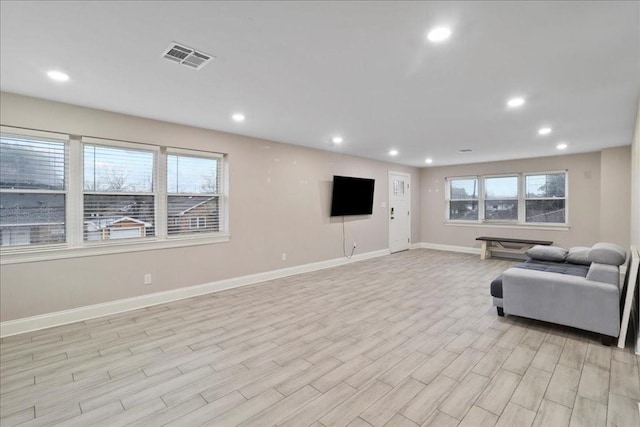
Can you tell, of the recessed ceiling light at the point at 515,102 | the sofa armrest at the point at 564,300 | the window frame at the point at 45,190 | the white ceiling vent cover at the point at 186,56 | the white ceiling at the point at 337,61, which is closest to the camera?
the white ceiling at the point at 337,61

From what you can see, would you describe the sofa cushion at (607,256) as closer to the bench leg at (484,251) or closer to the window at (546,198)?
the bench leg at (484,251)

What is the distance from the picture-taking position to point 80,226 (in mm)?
3430

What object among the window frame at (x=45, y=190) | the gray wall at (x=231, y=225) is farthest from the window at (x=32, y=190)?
the gray wall at (x=231, y=225)

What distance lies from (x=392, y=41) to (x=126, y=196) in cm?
356

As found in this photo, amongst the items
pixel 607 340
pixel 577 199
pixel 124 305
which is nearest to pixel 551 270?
pixel 607 340

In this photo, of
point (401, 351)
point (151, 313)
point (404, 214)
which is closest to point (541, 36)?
point (401, 351)

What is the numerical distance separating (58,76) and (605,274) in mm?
5392

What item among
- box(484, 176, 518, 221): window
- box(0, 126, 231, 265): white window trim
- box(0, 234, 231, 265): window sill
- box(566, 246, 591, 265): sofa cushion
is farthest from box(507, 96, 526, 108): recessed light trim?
box(484, 176, 518, 221): window

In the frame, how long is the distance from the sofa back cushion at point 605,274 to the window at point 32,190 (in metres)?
5.63

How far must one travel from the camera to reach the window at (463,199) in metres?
7.97

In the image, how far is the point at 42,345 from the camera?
2.81 m

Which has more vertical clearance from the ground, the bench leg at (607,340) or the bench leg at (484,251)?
the bench leg at (484,251)

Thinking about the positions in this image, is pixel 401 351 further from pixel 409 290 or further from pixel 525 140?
pixel 525 140

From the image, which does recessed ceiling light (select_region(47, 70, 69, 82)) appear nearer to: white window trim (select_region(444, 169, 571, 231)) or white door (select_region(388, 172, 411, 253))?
white door (select_region(388, 172, 411, 253))
